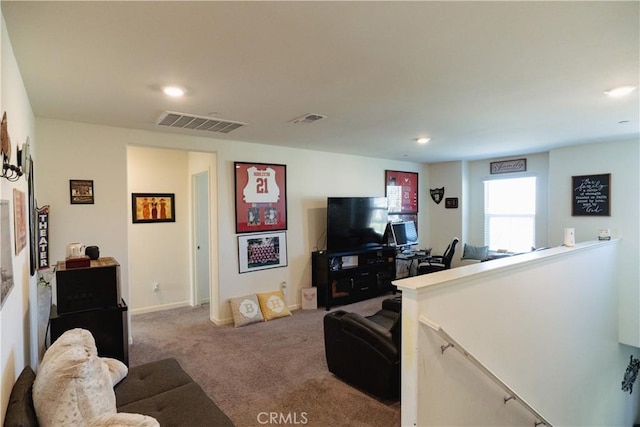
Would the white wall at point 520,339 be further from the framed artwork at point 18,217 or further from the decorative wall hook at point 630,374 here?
the framed artwork at point 18,217

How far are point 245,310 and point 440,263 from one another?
3.84 metres

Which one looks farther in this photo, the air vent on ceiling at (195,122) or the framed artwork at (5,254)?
the air vent on ceiling at (195,122)

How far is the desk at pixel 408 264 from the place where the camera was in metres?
6.47

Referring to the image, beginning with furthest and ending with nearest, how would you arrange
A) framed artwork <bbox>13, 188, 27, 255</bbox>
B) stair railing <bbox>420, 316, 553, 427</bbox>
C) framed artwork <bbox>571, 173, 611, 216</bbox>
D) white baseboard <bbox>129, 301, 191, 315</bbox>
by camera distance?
white baseboard <bbox>129, 301, 191, 315</bbox>, framed artwork <bbox>571, 173, 611, 216</bbox>, stair railing <bbox>420, 316, 553, 427</bbox>, framed artwork <bbox>13, 188, 27, 255</bbox>

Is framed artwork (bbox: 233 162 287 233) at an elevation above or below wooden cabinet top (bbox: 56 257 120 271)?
above

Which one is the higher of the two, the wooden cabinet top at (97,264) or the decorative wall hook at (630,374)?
the wooden cabinet top at (97,264)

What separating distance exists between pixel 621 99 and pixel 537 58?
1511 millimetres

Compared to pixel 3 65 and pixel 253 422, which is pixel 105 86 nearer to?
pixel 3 65

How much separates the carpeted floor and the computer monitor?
1.94 metres

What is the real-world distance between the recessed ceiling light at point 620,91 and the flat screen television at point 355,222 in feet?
11.1

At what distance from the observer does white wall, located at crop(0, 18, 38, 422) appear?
155 cm

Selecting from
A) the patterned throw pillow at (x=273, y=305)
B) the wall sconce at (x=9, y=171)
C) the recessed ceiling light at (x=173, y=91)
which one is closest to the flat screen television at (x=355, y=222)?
the patterned throw pillow at (x=273, y=305)

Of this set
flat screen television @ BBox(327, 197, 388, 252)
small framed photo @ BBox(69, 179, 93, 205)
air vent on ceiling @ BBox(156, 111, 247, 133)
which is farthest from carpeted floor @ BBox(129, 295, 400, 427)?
air vent on ceiling @ BBox(156, 111, 247, 133)

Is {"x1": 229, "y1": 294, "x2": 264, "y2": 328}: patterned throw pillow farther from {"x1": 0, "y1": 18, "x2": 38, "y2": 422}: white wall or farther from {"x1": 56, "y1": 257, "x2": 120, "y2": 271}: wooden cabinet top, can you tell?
{"x1": 0, "y1": 18, "x2": 38, "y2": 422}: white wall
